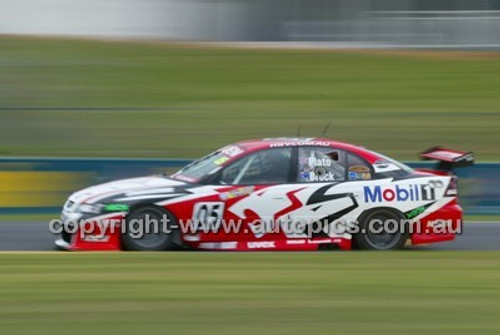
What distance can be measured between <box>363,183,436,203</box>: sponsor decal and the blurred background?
4.50 meters

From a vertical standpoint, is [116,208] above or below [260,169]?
below

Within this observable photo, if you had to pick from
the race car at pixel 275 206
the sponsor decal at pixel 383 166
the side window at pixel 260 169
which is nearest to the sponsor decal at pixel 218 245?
the race car at pixel 275 206

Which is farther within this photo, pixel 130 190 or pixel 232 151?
pixel 232 151

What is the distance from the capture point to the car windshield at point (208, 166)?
12172mm

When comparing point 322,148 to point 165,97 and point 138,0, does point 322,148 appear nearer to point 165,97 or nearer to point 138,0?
point 165,97

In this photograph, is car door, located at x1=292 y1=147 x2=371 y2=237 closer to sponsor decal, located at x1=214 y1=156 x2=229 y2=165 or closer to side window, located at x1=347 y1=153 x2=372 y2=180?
side window, located at x1=347 y1=153 x2=372 y2=180

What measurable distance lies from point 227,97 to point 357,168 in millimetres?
15731

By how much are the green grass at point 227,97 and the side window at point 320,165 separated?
9.50 meters

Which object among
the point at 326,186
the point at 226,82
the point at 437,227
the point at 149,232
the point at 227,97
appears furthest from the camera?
the point at 226,82

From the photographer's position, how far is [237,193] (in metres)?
12.0

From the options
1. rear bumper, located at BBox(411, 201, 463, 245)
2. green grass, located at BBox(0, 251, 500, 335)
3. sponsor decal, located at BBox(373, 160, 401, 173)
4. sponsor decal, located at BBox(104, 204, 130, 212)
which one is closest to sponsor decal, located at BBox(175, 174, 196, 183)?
sponsor decal, located at BBox(104, 204, 130, 212)

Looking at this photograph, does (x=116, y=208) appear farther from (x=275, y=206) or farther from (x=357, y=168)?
(x=357, y=168)

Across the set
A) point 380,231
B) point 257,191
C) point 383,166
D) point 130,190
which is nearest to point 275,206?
point 257,191

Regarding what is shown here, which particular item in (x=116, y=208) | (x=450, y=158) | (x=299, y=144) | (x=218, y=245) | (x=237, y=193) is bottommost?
(x=218, y=245)
